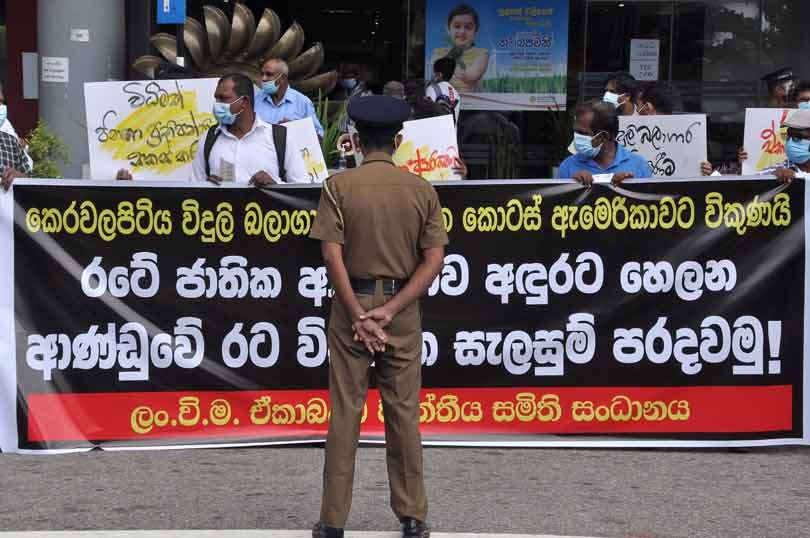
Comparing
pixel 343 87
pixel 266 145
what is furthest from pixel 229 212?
pixel 343 87

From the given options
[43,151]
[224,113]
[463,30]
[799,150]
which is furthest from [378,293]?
[463,30]

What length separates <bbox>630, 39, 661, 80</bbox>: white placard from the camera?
1559 cm

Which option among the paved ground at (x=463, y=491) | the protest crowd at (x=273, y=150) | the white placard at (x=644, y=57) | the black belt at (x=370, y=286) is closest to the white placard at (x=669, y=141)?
the protest crowd at (x=273, y=150)

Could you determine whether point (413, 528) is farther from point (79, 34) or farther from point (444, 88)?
point (444, 88)

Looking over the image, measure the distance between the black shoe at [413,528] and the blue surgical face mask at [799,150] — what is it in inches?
123

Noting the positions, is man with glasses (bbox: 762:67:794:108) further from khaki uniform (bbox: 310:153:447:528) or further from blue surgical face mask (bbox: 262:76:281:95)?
khaki uniform (bbox: 310:153:447:528)

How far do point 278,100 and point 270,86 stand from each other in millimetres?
156

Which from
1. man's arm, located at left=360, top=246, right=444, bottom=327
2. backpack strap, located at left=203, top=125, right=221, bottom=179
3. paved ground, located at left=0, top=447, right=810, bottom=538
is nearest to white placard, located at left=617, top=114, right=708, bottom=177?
paved ground, located at left=0, top=447, right=810, bottom=538

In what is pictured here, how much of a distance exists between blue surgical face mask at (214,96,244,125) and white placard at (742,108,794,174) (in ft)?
12.3

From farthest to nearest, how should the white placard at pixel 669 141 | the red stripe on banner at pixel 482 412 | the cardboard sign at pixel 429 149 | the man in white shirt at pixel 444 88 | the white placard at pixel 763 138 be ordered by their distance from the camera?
the man in white shirt at pixel 444 88 < the white placard at pixel 763 138 < the white placard at pixel 669 141 < the cardboard sign at pixel 429 149 < the red stripe on banner at pixel 482 412

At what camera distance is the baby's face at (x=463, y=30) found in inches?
606

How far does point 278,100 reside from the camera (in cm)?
981

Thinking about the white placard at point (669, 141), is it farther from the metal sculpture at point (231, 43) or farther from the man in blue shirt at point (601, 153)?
the metal sculpture at point (231, 43)

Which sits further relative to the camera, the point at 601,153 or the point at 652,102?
the point at 652,102
